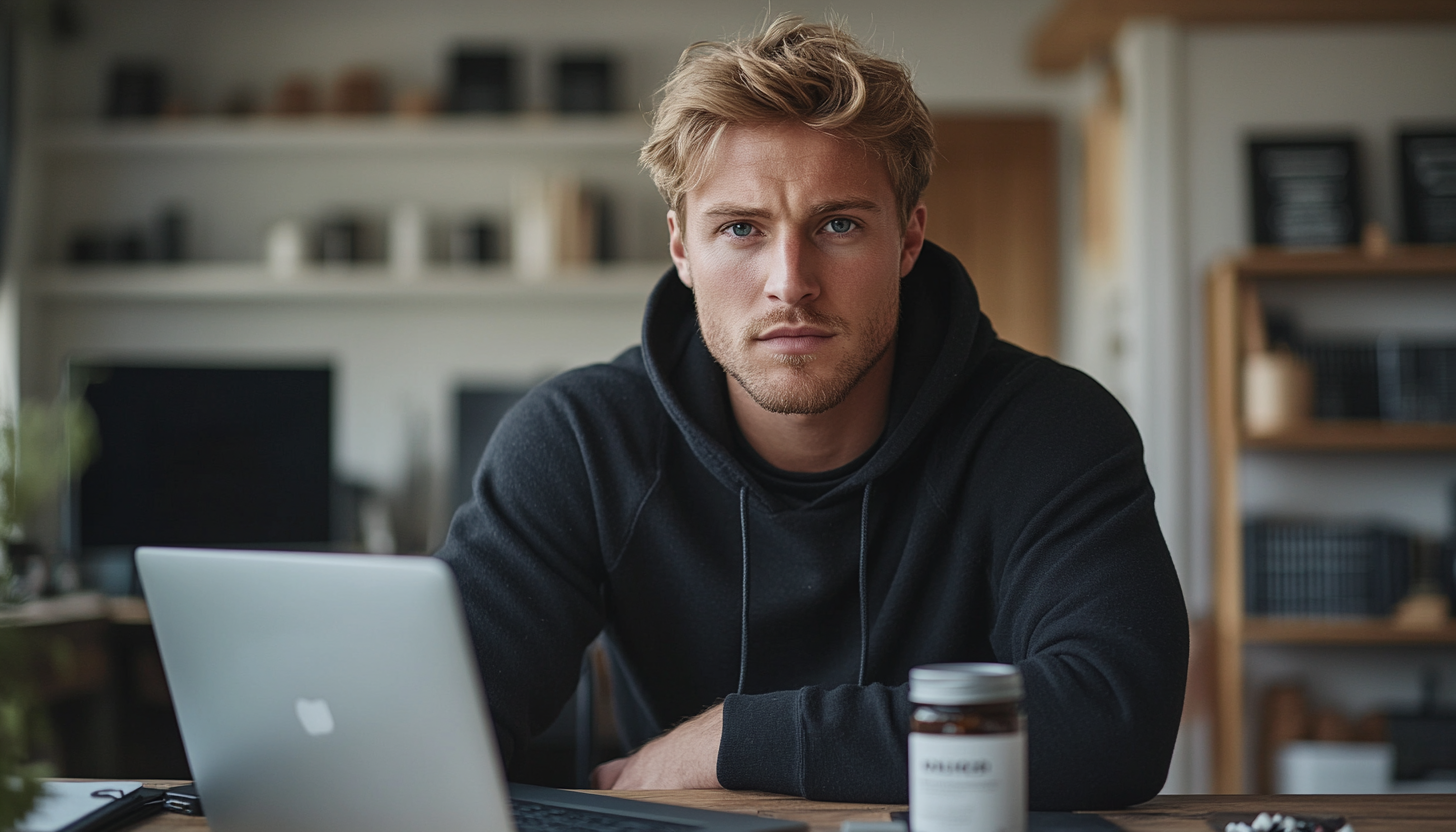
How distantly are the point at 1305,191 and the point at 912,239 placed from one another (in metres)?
2.46

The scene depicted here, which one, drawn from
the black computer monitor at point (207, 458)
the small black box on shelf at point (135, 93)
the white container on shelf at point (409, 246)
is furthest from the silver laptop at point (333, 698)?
the small black box on shelf at point (135, 93)

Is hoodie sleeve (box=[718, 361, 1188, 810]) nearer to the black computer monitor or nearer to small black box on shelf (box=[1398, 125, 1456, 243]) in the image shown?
the black computer monitor

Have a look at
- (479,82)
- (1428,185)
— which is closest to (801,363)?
(1428,185)

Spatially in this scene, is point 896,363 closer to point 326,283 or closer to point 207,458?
point 207,458

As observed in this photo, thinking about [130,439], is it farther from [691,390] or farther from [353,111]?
[691,390]

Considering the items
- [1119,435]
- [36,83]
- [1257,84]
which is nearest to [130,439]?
[36,83]

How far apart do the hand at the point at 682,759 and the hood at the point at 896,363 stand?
1.05 ft

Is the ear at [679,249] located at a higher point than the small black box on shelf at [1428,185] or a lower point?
lower

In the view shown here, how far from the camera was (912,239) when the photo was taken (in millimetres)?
1491

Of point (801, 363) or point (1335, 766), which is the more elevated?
point (801, 363)

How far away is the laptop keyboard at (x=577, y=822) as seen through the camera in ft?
2.84

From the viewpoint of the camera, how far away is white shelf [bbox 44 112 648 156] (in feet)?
12.9

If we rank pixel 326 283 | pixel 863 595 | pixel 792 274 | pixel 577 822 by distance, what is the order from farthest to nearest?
pixel 326 283 → pixel 863 595 → pixel 792 274 → pixel 577 822

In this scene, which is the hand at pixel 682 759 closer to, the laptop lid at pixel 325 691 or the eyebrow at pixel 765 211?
the laptop lid at pixel 325 691
